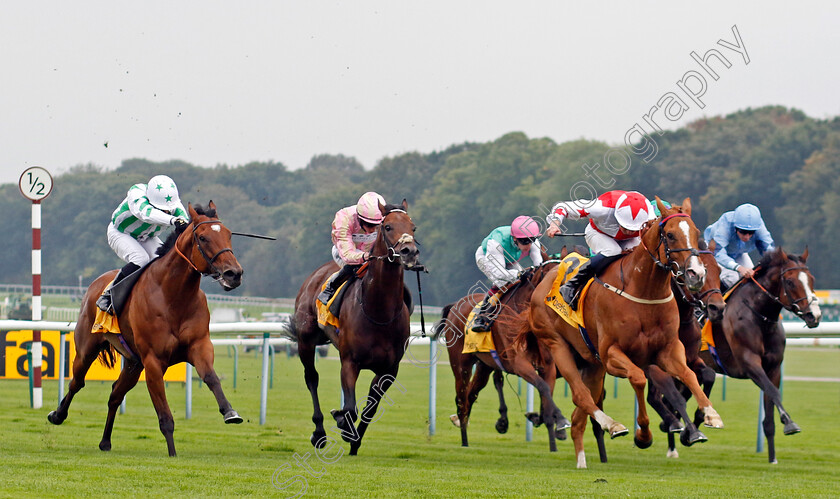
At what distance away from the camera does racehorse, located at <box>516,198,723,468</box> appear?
6367 mm

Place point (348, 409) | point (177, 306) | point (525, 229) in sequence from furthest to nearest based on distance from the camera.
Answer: point (525, 229), point (348, 409), point (177, 306)

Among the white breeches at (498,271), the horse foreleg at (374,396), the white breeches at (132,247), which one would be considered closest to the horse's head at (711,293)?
the white breeches at (498,271)

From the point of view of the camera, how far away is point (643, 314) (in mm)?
6785

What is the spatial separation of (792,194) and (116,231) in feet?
127

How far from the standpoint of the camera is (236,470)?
21.6 feet

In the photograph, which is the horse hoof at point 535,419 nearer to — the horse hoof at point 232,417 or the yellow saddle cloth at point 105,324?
the horse hoof at point 232,417

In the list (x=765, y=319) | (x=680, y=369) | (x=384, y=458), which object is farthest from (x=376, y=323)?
(x=765, y=319)

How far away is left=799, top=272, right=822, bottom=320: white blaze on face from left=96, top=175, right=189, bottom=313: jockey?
15.2ft

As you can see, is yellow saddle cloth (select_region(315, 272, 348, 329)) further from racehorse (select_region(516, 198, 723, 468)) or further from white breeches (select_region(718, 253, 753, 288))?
white breeches (select_region(718, 253, 753, 288))

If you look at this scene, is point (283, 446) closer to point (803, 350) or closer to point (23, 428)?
point (23, 428)

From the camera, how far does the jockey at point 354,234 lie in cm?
855

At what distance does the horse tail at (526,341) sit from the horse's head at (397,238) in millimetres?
1230

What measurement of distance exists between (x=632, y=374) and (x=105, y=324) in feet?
12.3

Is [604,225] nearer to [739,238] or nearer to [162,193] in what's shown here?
[739,238]
